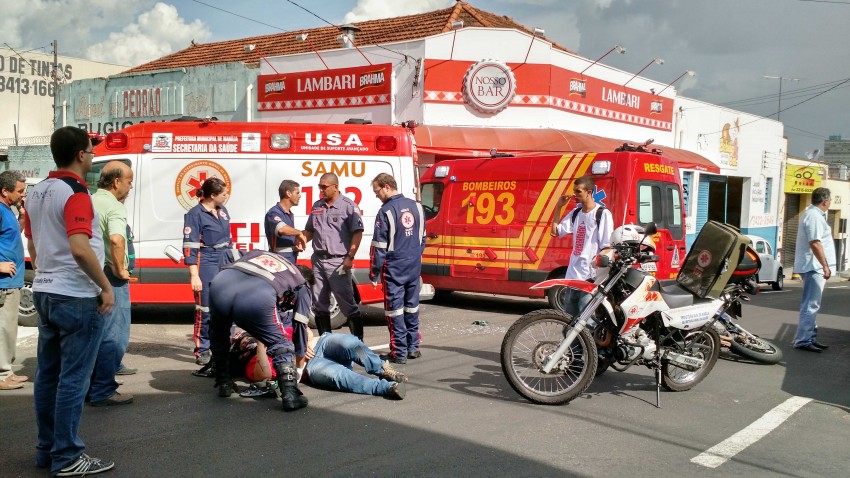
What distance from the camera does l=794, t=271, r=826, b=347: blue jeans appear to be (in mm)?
8508

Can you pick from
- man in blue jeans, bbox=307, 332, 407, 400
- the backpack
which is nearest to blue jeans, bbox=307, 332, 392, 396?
man in blue jeans, bbox=307, 332, 407, 400

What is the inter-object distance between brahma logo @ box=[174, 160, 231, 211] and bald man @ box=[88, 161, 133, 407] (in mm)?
3525

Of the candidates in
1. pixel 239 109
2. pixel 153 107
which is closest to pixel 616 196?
pixel 239 109

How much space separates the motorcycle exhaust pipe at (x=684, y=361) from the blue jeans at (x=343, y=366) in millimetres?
2412

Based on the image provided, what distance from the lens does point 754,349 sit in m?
7.77

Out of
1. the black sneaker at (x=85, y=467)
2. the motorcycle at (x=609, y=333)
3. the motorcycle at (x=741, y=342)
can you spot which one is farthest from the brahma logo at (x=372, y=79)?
the black sneaker at (x=85, y=467)

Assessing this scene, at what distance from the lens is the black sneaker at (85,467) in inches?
157

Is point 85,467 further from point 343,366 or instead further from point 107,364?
point 343,366

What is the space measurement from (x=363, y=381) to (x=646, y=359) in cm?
235

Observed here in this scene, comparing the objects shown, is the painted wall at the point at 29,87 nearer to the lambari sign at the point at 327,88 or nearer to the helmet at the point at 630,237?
the lambari sign at the point at 327,88

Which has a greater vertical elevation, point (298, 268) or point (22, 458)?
point (298, 268)

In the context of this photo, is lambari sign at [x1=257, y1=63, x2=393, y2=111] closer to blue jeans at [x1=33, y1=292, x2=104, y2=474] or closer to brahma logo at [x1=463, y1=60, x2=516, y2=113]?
brahma logo at [x1=463, y1=60, x2=516, y2=113]

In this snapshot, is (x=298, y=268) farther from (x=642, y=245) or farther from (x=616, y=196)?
(x=616, y=196)

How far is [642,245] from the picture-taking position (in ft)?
19.7
